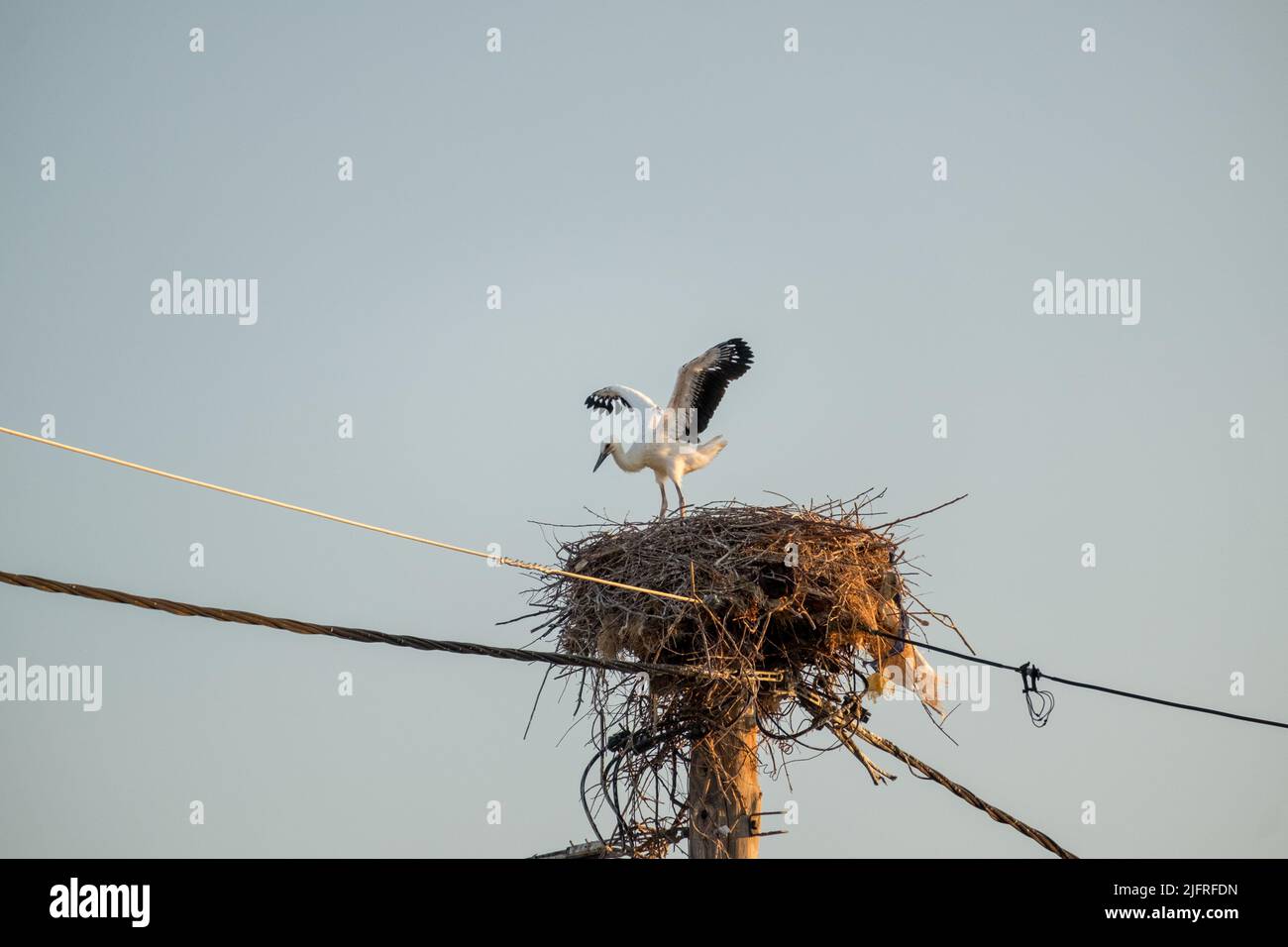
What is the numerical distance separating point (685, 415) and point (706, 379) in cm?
32

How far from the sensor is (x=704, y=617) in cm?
632

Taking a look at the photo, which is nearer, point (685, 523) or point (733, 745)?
point (733, 745)

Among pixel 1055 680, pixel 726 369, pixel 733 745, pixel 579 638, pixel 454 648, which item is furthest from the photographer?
pixel 726 369

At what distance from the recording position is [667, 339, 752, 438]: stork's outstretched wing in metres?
9.48

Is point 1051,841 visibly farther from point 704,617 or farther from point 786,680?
point 704,617

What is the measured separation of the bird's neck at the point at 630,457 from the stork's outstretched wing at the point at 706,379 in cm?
31

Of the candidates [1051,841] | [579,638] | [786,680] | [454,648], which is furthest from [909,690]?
[454,648]

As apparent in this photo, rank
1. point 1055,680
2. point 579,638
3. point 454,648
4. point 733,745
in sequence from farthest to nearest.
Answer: point 579,638 → point 733,745 → point 1055,680 → point 454,648

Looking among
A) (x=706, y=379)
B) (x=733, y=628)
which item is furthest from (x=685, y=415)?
(x=733, y=628)

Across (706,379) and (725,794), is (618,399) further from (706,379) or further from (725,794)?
(725,794)

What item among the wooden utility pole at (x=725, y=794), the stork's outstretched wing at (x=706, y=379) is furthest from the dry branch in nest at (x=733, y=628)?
the stork's outstretched wing at (x=706, y=379)

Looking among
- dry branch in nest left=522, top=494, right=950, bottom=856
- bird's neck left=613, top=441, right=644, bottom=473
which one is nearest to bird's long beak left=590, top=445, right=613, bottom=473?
bird's neck left=613, top=441, right=644, bottom=473

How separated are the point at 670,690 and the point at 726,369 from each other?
12.5 ft

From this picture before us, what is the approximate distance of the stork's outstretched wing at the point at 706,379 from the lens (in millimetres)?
9484
